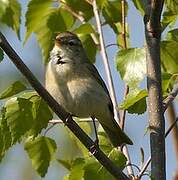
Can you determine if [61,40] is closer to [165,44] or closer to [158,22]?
[165,44]

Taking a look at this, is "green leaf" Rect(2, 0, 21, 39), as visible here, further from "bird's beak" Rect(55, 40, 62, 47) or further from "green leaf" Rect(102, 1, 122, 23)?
"bird's beak" Rect(55, 40, 62, 47)

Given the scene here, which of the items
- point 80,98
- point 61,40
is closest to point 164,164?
point 80,98

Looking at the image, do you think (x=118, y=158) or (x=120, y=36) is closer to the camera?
(x=118, y=158)

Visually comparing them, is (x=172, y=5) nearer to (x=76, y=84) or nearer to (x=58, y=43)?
(x=76, y=84)

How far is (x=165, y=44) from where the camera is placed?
8.82 ft

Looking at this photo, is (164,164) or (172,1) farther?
(172,1)

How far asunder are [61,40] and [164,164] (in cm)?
178

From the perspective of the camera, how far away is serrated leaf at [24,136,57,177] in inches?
108

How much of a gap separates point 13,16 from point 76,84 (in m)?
0.75

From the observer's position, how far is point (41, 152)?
2791mm

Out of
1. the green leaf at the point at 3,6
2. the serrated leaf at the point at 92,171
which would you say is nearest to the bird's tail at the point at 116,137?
the serrated leaf at the point at 92,171

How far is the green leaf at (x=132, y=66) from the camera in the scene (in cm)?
264

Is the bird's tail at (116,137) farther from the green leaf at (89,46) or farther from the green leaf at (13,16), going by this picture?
the green leaf at (13,16)

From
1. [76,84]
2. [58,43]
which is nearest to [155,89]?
[76,84]
